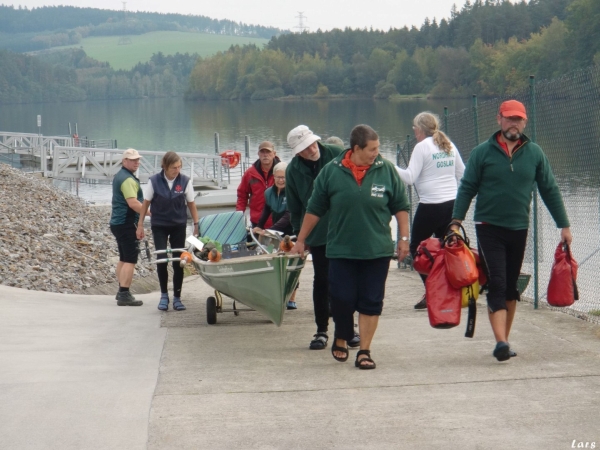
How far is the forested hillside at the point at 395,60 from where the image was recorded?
400 ft

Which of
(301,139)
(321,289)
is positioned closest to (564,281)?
(321,289)

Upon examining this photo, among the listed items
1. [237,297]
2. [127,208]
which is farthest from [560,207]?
[127,208]

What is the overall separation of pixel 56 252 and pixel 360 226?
9395 millimetres

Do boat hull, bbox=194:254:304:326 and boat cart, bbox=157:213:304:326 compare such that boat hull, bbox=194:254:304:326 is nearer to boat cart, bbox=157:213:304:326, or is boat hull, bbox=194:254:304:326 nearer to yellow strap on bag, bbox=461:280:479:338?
boat cart, bbox=157:213:304:326

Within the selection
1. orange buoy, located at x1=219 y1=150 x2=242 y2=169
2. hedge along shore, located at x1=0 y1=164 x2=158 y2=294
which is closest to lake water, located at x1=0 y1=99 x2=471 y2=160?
orange buoy, located at x1=219 y1=150 x2=242 y2=169

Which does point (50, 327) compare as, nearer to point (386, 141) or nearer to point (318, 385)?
point (318, 385)

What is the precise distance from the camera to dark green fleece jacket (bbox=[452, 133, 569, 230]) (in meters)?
6.59

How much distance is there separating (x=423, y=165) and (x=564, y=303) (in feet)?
7.62

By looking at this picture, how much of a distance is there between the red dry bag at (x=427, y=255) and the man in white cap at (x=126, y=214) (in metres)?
4.02

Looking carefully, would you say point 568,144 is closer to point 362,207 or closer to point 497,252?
point 497,252

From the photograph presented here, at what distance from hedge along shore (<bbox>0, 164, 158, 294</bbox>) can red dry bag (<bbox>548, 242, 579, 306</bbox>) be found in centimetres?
702

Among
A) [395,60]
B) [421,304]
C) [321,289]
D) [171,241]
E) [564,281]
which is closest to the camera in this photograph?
[564,281]

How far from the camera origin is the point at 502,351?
6.59 metres

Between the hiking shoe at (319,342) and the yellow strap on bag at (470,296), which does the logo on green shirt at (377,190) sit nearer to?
the yellow strap on bag at (470,296)
